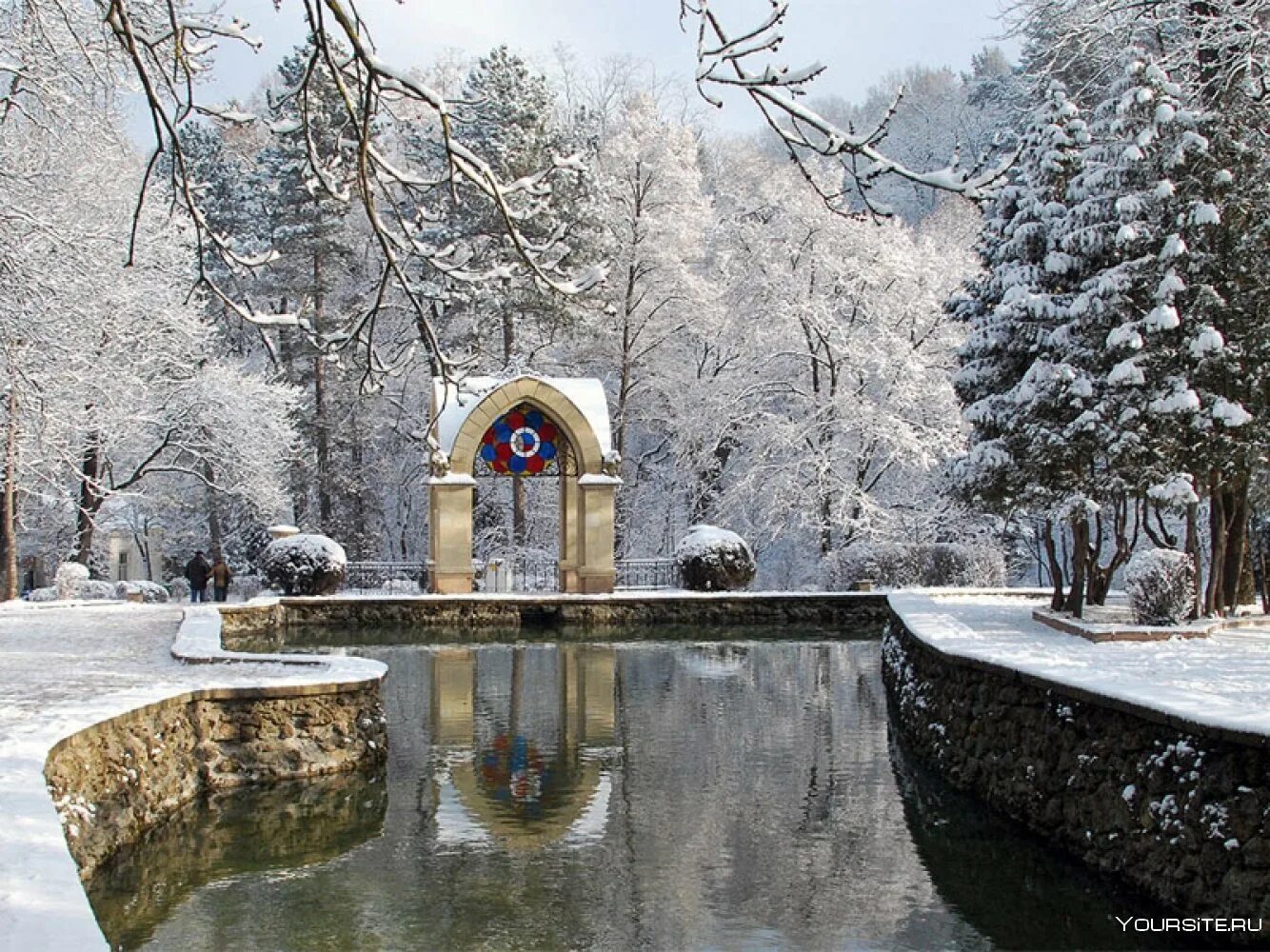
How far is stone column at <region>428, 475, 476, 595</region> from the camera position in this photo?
25.1 metres

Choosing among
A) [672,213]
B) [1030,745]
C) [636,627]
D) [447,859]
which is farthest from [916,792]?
[672,213]

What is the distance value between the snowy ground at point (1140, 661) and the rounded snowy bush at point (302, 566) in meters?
11.8

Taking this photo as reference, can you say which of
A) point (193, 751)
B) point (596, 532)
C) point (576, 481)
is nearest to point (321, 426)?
point (576, 481)

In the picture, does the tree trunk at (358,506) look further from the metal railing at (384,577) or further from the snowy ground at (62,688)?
the snowy ground at (62,688)

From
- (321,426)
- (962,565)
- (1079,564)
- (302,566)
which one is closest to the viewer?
(1079,564)

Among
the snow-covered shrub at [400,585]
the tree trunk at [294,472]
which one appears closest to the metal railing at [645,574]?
the snow-covered shrub at [400,585]

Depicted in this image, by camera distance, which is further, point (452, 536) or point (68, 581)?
point (452, 536)

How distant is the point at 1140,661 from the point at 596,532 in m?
15.4

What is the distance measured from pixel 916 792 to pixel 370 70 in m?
7.65

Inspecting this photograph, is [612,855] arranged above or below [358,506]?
below

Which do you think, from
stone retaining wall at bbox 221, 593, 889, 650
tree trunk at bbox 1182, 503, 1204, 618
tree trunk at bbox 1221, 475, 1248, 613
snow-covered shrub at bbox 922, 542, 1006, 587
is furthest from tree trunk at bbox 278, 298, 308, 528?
tree trunk at bbox 1221, 475, 1248, 613

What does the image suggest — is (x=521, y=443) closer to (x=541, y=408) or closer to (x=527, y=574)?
(x=541, y=408)

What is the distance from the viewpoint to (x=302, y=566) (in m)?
24.2

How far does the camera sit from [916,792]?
10258 mm
